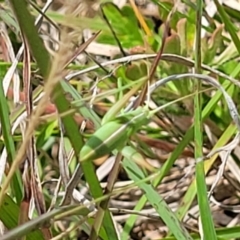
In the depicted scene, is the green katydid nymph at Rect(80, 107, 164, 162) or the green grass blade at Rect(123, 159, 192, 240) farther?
the green grass blade at Rect(123, 159, 192, 240)

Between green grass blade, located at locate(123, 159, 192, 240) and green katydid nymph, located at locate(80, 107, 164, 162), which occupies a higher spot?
green katydid nymph, located at locate(80, 107, 164, 162)

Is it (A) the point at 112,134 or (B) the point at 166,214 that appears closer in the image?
(A) the point at 112,134

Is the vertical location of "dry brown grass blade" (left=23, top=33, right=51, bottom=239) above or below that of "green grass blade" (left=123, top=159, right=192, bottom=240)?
above

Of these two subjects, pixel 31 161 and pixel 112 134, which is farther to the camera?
pixel 31 161

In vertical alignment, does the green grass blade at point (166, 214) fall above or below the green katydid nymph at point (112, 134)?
below

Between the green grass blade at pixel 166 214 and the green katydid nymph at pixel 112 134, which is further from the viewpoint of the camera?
the green grass blade at pixel 166 214

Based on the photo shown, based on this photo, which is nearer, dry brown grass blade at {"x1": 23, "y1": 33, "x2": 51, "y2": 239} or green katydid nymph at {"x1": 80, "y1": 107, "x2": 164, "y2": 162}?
green katydid nymph at {"x1": 80, "y1": 107, "x2": 164, "y2": 162}

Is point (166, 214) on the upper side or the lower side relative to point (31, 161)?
lower

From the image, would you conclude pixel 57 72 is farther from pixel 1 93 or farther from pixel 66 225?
pixel 66 225

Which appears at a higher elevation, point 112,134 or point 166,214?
point 112,134

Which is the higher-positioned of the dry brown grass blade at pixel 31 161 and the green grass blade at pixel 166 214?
the dry brown grass blade at pixel 31 161

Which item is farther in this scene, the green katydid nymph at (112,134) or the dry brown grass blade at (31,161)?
the dry brown grass blade at (31,161)
